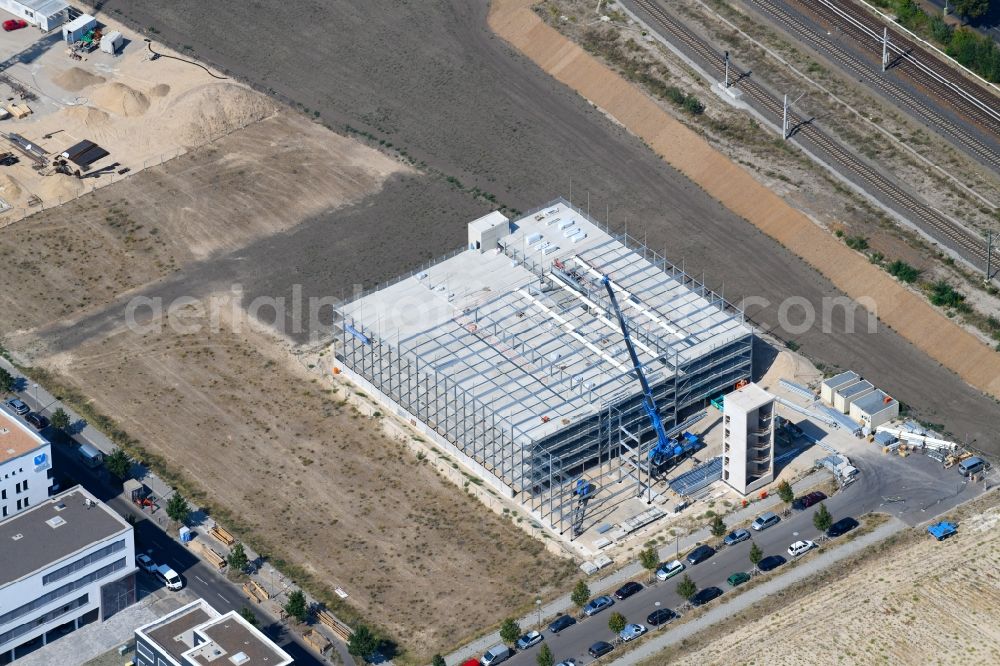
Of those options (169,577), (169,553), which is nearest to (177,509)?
(169,553)

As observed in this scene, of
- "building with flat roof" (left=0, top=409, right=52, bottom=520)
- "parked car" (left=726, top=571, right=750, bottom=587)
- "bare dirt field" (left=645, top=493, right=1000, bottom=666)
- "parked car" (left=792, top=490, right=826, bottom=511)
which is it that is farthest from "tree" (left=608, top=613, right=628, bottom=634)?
"building with flat roof" (left=0, top=409, right=52, bottom=520)

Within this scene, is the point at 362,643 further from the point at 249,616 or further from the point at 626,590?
the point at 626,590

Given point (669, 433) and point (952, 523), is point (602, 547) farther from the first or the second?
point (952, 523)

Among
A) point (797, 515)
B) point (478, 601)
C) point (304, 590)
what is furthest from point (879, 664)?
point (304, 590)

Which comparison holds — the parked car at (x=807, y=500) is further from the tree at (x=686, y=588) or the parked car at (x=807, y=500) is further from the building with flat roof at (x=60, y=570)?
the building with flat roof at (x=60, y=570)

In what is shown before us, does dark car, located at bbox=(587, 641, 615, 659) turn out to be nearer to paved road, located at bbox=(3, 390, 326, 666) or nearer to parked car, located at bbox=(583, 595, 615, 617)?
parked car, located at bbox=(583, 595, 615, 617)
